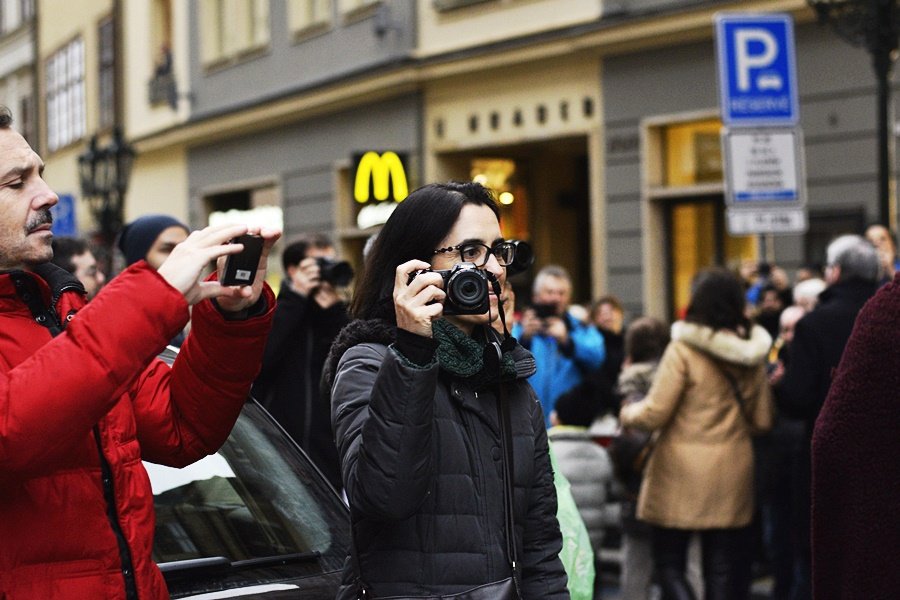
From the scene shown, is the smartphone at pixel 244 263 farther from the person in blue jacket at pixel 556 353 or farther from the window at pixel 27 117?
the window at pixel 27 117

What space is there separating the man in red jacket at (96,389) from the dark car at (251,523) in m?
0.54

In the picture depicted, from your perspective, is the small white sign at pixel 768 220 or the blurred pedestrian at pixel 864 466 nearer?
the blurred pedestrian at pixel 864 466

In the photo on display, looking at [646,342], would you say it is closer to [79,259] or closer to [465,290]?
[79,259]

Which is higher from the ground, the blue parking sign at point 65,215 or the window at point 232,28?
the window at point 232,28

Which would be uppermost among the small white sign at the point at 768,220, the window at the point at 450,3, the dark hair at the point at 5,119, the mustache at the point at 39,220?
the window at the point at 450,3

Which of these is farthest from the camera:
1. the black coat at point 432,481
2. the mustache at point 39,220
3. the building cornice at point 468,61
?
the building cornice at point 468,61

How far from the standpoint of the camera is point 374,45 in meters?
20.3

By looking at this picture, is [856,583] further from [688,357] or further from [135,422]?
[688,357]

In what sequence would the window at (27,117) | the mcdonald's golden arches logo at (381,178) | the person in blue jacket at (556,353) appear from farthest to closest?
the window at (27,117) < the mcdonald's golden arches logo at (381,178) < the person in blue jacket at (556,353)

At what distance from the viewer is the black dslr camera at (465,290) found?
301 centimetres

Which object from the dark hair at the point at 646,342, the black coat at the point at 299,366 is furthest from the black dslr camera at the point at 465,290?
the dark hair at the point at 646,342

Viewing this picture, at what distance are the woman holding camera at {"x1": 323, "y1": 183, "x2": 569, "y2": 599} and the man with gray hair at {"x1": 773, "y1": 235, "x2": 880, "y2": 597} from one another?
385 centimetres

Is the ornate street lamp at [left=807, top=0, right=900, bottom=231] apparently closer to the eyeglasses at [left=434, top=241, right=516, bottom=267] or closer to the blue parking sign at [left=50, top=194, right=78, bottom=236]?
the eyeglasses at [left=434, top=241, right=516, bottom=267]

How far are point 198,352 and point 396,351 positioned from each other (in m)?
0.39
